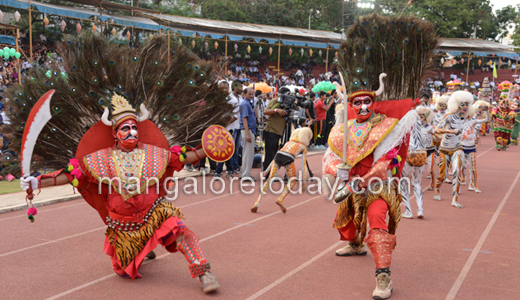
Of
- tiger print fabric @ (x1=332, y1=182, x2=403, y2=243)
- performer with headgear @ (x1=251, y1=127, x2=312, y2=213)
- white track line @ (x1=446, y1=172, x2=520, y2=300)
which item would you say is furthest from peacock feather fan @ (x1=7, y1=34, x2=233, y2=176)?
white track line @ (x1=446, y1=172, x2=520, y2=300)

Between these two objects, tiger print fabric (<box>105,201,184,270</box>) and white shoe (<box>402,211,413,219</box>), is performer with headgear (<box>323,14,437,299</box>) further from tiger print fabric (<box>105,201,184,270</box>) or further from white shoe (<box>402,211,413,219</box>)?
white shoe (<box>402,211,413,219</box>)

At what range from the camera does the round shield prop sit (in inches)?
190

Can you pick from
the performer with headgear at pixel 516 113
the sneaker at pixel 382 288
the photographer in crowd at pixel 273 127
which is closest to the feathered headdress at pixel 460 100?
the photographer in crowd at pixel 273 127

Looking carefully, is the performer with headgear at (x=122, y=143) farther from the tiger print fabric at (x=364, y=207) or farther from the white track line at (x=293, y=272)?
the tiger print fabric at (x=364, y=207)

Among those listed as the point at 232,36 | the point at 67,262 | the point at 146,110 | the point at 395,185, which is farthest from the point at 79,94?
the point at 232,36

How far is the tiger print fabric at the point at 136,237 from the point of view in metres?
4.77

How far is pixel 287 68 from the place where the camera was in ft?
129

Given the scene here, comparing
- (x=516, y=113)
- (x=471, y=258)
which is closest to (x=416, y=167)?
(x=471, y=258)

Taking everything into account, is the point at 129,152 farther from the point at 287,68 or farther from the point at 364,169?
the point at 287,68

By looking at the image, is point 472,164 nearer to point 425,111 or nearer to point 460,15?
point 425,111

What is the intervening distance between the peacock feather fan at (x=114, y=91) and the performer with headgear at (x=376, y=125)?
1.43 m

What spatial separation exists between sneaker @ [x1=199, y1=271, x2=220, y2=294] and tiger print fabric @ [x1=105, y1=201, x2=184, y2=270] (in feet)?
2.23

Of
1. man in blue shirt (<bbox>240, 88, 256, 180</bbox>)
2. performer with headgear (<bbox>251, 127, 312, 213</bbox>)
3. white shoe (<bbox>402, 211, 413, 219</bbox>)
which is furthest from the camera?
man in blue shirt (<bbox>240, 88, 256, 180</bbox>)

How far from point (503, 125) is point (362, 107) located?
15920 mm
